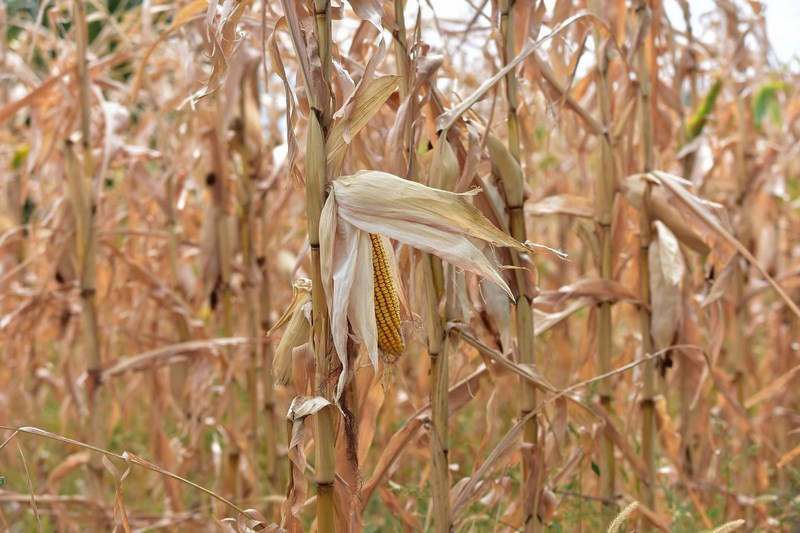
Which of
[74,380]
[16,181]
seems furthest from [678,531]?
[16,181]

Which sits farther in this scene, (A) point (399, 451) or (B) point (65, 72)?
(B) point (65, 72)

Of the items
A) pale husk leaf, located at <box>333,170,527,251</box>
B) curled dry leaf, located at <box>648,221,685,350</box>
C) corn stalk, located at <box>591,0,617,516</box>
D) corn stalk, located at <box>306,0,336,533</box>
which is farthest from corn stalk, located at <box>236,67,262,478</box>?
pale husk leaf, located at <box>333,170,527,251</box>

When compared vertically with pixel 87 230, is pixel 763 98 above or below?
above

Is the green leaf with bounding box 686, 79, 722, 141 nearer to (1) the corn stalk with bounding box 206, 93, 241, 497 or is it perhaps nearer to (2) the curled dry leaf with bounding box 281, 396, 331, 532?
(1) the corn stalk with bounding box 206, 93, 241, 497

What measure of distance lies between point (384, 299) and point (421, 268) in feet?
0.83

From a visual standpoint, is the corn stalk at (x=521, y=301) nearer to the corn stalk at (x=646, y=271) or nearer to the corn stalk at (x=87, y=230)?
the corn stalk at (x=646, y=271)

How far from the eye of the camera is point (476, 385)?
1.48m

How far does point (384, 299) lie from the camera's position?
3.18ft

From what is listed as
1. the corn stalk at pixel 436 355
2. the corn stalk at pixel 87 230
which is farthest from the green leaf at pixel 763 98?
the corn stalk at pixel 87 230

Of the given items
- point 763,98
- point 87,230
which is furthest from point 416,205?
point 763,98

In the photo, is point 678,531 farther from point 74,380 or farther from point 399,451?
point 74,380

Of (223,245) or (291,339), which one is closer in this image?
(291,339)

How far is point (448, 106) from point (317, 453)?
2.08 ft

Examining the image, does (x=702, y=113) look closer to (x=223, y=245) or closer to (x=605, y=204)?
(x=605, y=204)
